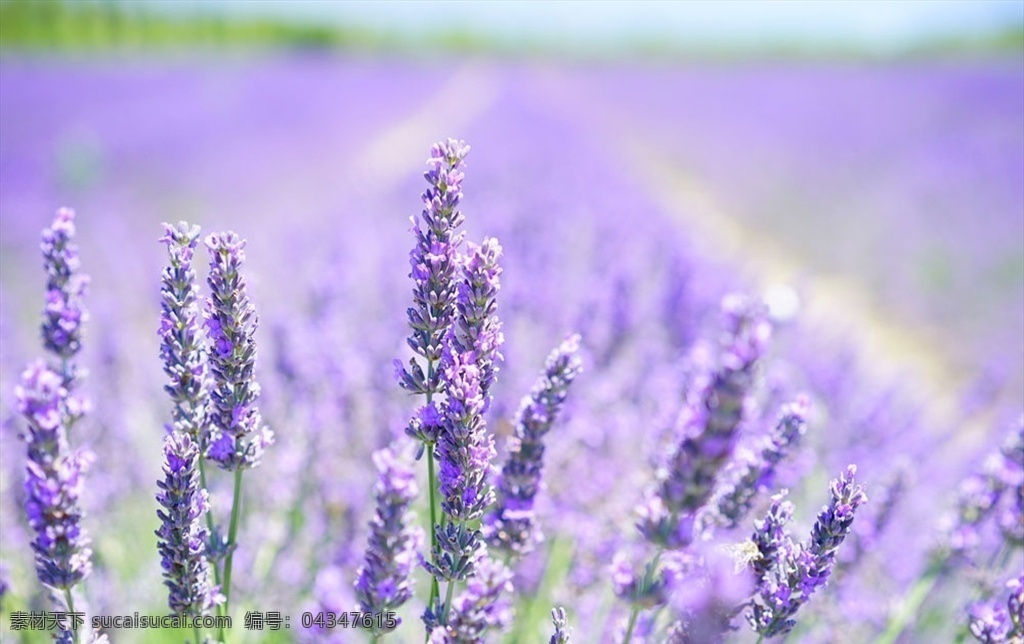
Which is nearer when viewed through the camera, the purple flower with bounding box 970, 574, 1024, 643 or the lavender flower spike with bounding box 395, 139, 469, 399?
the lavender flower spike with bounding box 395, 139, 469, 399

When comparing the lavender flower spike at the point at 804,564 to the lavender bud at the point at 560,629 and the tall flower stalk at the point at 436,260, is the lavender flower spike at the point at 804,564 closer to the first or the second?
the lavender bud at the point at 560,629

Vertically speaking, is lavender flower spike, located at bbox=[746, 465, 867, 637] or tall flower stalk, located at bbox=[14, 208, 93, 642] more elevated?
tall flower stalk, located at bbox=[14, 208, 93, 642]

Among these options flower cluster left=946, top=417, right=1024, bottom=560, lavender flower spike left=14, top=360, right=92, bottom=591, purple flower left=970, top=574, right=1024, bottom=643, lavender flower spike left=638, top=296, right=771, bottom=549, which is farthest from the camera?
flower cluster left=946, top=417, right=1024, bottom=560

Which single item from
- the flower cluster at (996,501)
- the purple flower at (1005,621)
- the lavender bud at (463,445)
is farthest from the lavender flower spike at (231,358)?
the flower cluster at (996,501)

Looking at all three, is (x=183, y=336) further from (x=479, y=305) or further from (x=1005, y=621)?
(x=1005, y=621)

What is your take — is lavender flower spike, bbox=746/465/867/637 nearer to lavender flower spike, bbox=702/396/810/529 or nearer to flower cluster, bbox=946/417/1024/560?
lavender flower spike, bbox=702/396/810/529

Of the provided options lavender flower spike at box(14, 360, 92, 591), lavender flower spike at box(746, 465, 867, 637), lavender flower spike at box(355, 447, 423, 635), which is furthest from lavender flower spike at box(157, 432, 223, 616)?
lavender flower spike at box(746, 465, 867, 637)

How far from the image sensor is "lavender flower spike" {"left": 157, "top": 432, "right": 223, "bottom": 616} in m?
1.14

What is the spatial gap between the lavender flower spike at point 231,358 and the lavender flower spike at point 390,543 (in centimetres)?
27

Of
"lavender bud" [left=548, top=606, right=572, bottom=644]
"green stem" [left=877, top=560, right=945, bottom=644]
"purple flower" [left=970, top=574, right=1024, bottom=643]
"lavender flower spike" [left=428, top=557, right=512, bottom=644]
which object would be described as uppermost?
"lavender flower spike" [left=428, top=557, right=512, bottom=644]

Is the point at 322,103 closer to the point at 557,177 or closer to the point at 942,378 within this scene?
the point at 557,177

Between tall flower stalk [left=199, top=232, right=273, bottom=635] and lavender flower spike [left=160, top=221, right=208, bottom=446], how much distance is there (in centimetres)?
4

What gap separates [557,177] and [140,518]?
8390mm

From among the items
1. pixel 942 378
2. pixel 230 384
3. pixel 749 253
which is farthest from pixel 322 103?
pixel 230 384
